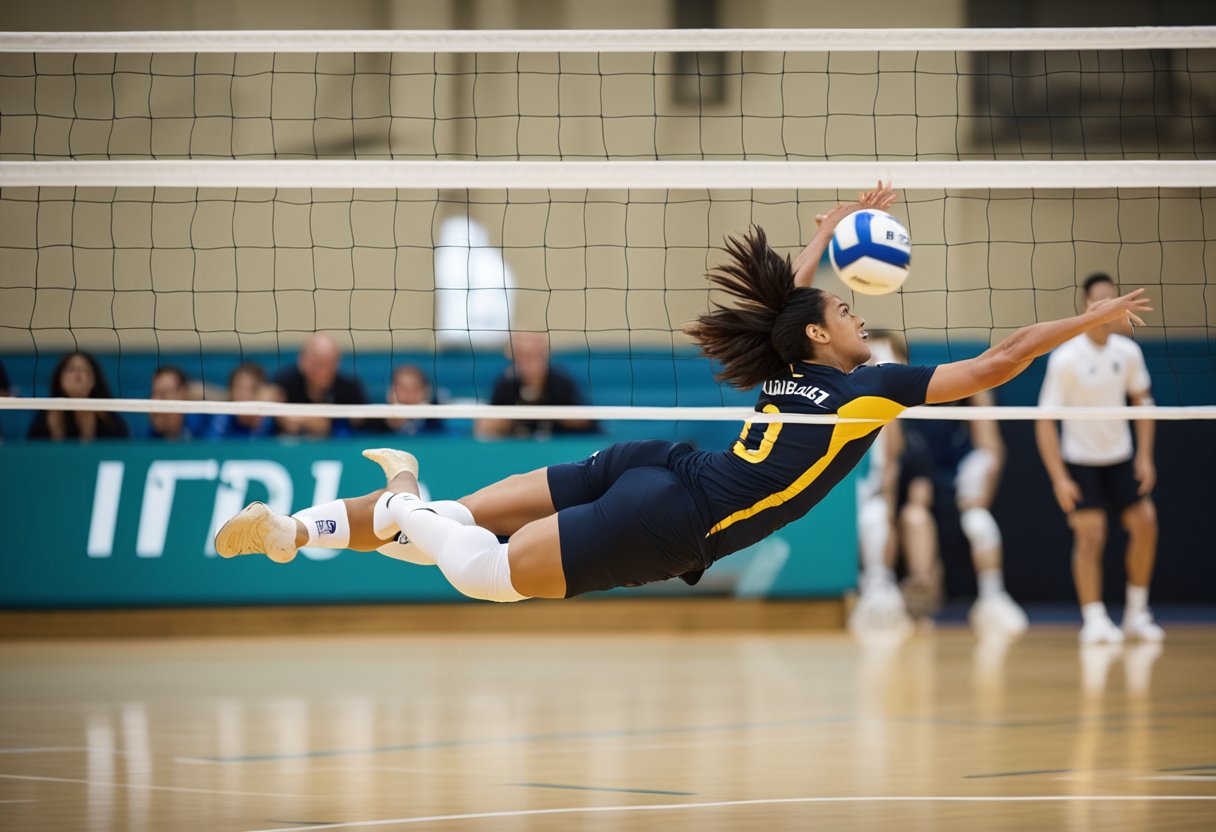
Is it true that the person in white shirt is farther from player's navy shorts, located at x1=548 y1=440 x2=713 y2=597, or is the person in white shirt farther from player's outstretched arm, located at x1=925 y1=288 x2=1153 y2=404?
player's navy shorts, located at x1=548 y1=440 x2=713 y2=597

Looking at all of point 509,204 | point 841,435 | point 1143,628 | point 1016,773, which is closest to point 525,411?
point 841,435

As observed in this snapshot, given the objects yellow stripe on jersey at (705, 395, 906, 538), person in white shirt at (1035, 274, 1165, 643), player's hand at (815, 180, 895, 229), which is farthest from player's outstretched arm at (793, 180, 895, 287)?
person in white shirt at (1035, 274, 1165, 643)

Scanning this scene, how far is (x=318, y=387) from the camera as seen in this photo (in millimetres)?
11547

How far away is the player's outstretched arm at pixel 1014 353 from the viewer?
16.5 ft

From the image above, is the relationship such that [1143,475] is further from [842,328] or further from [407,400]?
[842,328]

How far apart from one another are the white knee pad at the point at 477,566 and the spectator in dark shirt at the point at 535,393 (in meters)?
5.98

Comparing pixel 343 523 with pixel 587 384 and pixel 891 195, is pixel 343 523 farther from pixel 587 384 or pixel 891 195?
pixel 587 384

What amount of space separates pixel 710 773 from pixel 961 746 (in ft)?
3.93

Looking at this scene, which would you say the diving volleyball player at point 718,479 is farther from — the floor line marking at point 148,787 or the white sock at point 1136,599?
the white sock at point 1136,599

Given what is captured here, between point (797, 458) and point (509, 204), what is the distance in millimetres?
10454

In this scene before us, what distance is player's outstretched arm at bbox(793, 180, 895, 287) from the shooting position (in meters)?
5.78

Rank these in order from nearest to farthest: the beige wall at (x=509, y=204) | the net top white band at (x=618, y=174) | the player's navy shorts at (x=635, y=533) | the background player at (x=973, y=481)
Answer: the player's navy shorts at (x=635, y=533) < the net top white band at (x=618, y=174) < the background player at (x=973, y=481) < the beige wall at (x=509, y=204)

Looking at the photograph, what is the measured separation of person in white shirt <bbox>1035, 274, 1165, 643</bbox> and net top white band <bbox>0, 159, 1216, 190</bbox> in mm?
4857

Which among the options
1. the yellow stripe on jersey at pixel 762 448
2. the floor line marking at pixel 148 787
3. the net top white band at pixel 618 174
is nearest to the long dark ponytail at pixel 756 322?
the yellow stripe on jersey at pixel 762 448
